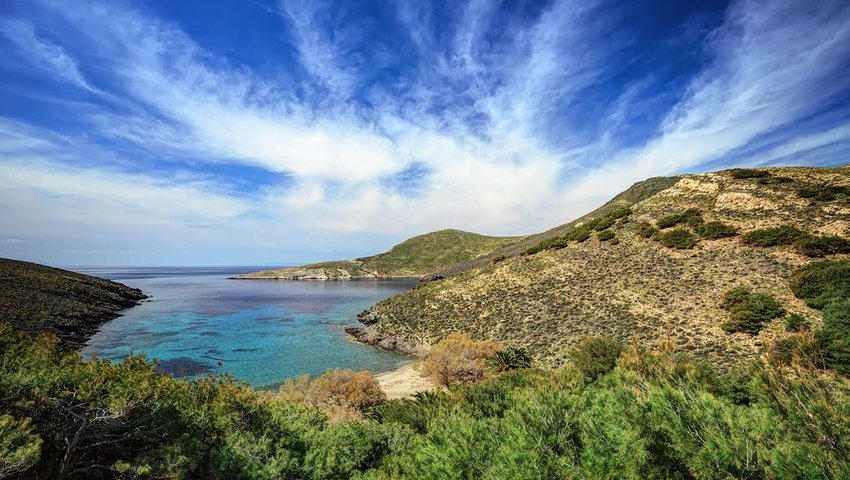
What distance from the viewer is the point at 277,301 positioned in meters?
75.8

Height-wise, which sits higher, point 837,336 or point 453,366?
point 837,336

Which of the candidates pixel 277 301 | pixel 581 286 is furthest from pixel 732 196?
pixel 277 301

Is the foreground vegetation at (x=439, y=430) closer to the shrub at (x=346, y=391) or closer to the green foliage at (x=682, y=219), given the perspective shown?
the shrub at (x=346, y=391)

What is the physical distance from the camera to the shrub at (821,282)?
2077 cm

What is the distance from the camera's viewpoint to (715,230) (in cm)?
3316

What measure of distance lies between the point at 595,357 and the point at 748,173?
38.0 meters

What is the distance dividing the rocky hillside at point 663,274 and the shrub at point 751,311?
409mm

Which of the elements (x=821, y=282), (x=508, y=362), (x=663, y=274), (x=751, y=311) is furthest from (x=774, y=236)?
(x=508, y=362)

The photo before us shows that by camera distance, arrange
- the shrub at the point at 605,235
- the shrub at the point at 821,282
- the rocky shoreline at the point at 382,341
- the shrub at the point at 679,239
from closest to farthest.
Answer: the shrub at the point at 821,282, the shrub at the point at 679,239, the rocky shoreline at the point at 382,341, the shrub at the point at 605,235

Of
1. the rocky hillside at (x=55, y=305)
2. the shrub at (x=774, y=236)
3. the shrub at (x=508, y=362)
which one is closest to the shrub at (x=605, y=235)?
the shrub at (x=774, y=236)

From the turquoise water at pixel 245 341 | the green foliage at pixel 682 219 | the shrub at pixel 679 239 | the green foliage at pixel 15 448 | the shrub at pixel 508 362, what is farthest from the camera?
the green foliage at pixel 682 219

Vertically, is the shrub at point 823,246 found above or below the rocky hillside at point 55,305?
above

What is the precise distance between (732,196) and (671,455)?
43.2m

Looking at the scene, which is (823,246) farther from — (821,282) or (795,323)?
(795,323)
